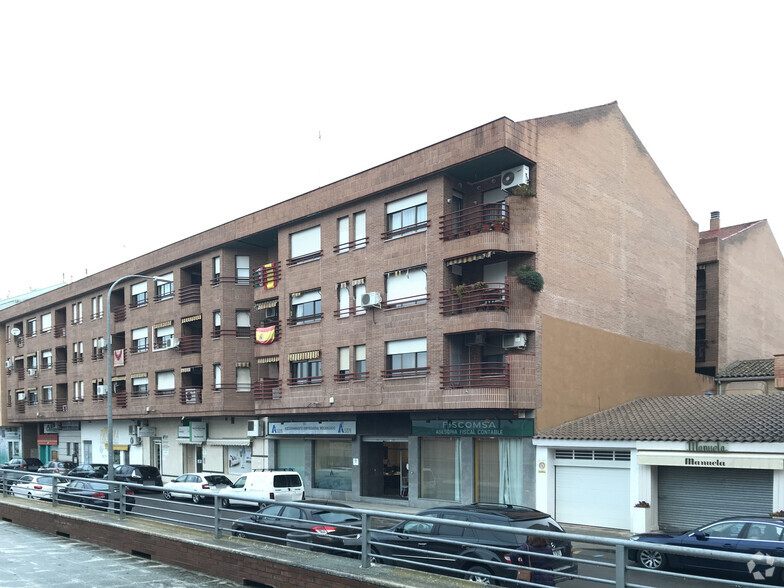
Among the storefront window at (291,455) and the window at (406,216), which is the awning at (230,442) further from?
the window at (406,216)

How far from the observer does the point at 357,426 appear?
3203 cm

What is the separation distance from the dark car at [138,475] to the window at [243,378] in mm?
5785

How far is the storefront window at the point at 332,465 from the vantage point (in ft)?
109

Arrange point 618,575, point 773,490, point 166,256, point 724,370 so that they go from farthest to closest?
1. point 166,256
2. point 724,370
3. point 773,490
4. point 618,575

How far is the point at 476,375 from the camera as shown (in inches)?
1036

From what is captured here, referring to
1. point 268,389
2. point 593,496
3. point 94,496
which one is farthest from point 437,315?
point 94,496

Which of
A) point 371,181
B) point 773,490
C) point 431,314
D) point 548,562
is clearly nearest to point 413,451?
point 431,314

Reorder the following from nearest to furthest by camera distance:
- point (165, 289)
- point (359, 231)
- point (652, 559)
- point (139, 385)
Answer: point (652, 559) → point (359, 231) → point (165, 289) → point (139, 385)

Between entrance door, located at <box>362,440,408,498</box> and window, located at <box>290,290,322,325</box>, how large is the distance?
613cm

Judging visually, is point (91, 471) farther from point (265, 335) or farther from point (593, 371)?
point (593, 371)

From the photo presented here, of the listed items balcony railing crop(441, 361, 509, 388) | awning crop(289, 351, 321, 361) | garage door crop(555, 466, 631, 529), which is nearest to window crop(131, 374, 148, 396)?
awning crop(289, 351, 321, 361)

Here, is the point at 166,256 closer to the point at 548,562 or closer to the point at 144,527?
the point at 144,527

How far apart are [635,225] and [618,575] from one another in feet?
90.2

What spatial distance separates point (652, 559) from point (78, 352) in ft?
153
